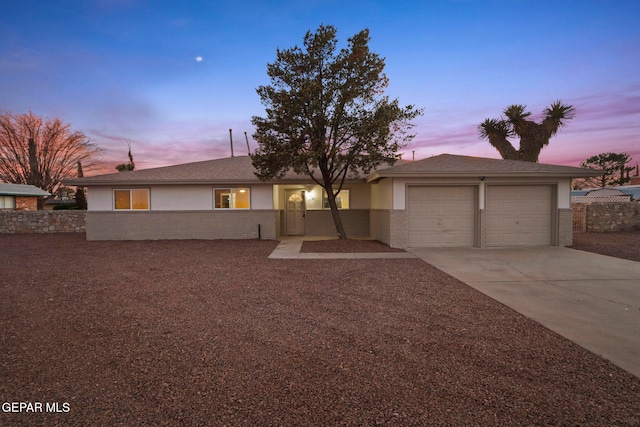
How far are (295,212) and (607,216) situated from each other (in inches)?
636

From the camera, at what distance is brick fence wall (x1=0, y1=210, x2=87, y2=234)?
17984mm

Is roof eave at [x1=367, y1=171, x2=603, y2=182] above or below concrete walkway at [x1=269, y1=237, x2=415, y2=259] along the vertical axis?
above

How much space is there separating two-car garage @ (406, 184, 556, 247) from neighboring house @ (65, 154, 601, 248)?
4 centimetres

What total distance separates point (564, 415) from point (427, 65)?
15278 millimetres

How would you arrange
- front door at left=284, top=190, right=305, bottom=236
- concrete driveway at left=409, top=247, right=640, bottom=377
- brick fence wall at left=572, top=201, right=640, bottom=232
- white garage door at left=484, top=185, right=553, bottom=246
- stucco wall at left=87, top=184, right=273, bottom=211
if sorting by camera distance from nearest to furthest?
concrete driveway at left=409, top=247, right=640, bottom=377
white garage door at left=484, top=185, right=553, bottom=246
stucco wall at left=87, top=184, right=273, bottom=211
brick fence wall at left=572, top=201, right=640, bottom=232
front door at left=284, top=190, right=305, bottom=236

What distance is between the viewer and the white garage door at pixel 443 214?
11.2 meters

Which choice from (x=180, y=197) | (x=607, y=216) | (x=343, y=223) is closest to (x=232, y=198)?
(x=180, y=197)

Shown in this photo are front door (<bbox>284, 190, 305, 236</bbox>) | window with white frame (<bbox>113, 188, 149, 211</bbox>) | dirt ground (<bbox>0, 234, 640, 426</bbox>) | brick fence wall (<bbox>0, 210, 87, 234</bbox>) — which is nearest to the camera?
dirt ground (<bbox>0, 234, 640, 426</bbox>)

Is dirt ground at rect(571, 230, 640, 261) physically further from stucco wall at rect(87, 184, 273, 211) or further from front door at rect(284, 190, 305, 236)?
stucco wall at rect(87, 184, 273, 211)

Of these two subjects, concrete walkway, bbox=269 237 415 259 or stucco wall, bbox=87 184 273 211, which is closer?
concrete walkway, bbox=269 237 415 259

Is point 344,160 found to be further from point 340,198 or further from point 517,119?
point 517,119

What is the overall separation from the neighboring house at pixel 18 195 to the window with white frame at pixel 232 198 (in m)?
24.5

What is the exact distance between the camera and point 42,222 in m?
18.2

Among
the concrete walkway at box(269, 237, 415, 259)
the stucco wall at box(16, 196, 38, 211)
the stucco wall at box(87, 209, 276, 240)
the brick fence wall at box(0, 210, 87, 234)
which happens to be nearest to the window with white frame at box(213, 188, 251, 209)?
the stucco wall at box(87, 209, 276, 240)
